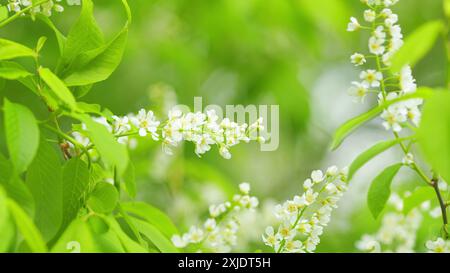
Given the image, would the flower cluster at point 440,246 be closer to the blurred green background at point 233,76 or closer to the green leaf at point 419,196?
the green leaf at point 419,196

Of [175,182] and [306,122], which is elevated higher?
[306,122]

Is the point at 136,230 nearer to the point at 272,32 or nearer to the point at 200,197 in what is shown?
the point at 200,197

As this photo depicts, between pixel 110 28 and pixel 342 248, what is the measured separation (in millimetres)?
1897

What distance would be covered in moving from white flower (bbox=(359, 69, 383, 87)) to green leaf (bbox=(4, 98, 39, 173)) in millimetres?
573

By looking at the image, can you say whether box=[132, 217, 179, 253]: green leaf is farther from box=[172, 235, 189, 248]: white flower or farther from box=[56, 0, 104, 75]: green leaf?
box=[56, 0, 104, 75]: green leaf

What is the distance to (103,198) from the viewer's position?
4.24 feet

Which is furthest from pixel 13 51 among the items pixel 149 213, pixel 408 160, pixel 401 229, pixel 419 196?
pixel 401 229

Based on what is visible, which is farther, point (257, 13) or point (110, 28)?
point (110, 28)

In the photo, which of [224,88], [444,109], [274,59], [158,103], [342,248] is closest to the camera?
[444,109]

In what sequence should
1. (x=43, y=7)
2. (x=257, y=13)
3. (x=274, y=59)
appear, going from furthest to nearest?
(x=274, y=59) → (x=257, y=13) → (x=43, y=7)

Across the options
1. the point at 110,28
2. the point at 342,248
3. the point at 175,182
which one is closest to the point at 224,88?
the point at 110,28

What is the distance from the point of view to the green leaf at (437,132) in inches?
39.0

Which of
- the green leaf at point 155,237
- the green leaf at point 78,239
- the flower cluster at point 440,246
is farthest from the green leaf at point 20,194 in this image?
the flower cluster at point 440,246

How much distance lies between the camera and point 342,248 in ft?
10.3
